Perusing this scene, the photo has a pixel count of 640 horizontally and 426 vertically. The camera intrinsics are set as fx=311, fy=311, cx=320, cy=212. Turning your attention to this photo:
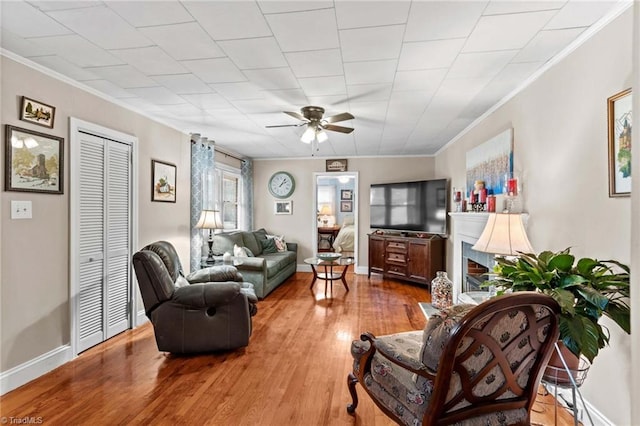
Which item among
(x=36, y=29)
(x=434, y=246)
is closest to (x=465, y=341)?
(x=36, y=29)

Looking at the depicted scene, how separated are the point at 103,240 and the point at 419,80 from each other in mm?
3302

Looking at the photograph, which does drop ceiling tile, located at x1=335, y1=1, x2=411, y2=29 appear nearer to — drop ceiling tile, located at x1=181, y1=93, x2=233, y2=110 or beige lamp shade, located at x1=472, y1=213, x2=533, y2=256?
beige lamp shade, located at x1=472, y1=213, x2=533, y2=256

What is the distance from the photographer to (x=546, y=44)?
2049 mm

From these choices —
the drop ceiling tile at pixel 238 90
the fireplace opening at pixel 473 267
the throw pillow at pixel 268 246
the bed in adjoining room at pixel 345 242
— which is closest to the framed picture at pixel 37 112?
the drop ceiling tile at pixel 238 90

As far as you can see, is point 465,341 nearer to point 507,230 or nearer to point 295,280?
point 507,230

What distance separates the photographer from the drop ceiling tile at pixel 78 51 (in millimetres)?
2031

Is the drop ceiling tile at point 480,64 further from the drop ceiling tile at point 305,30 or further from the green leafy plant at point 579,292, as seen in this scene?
the green leafy plant at point 579,292

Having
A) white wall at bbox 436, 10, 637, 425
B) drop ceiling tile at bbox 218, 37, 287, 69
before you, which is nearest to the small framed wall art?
white wall at bbox 436, 10, 637, 425

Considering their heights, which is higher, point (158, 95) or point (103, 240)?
point (158, 95)

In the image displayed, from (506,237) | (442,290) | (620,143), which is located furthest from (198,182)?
(620,143)

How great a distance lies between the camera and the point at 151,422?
192 centimetres

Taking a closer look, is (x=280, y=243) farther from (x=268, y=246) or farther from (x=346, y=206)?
(x=346, y=206)

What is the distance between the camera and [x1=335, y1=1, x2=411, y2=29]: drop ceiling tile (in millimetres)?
1651

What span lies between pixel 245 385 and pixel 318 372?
0.58 metres
